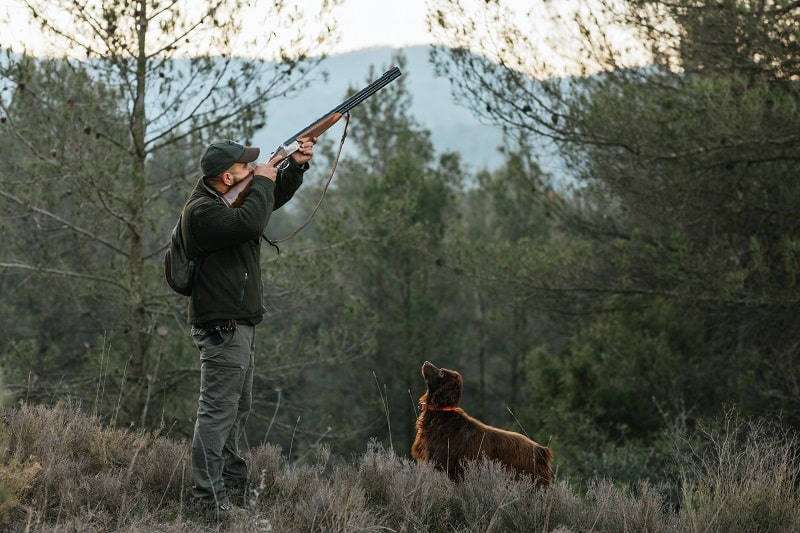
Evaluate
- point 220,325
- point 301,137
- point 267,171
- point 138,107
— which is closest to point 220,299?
point 220,325

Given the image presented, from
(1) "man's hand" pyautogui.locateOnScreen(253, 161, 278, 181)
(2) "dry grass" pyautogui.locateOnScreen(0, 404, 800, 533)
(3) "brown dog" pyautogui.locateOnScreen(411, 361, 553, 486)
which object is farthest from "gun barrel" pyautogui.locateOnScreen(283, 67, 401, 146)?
(2) "dry grass" pyautogui.locateOnScreen(0, 404, 800, 533)

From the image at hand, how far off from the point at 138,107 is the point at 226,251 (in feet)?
21.3

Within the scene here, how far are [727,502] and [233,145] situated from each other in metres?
3.15

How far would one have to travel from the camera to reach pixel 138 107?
10.2m

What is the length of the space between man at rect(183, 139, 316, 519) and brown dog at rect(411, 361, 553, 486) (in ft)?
4.25

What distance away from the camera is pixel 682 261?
1160 centimetres

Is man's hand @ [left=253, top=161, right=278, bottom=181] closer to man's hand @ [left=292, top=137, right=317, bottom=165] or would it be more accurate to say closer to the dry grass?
man's hand @ [left=292, top=137, right=317, bottom=165]

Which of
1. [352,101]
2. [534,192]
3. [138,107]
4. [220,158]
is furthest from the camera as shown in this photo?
[534,192]

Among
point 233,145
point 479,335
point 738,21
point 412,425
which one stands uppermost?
point 738,21

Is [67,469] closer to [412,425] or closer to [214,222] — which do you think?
[214,222]

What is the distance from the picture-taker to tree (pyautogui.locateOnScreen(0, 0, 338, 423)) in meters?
9.67

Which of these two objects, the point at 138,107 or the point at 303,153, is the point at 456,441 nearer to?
the point at 303,153

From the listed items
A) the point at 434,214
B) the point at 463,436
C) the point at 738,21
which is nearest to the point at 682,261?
the point at 738,21

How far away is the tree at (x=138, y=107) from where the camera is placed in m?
9.67
